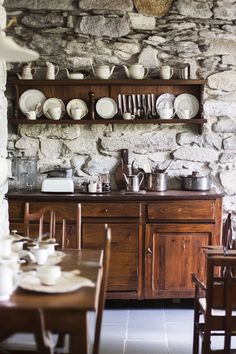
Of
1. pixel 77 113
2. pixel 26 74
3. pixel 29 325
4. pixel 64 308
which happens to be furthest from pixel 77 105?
pixel 29 325

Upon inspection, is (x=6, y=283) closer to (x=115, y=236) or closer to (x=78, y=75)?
(x=115, y=236)

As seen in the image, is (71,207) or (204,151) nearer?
(71,207)

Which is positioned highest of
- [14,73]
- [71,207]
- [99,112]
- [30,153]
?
[14,73]

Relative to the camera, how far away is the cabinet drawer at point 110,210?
13.1 feet

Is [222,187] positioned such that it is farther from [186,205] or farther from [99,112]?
[99,112]

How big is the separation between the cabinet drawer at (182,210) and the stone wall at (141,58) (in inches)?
21.3

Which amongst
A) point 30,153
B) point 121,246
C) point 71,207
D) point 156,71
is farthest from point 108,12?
point 121,246

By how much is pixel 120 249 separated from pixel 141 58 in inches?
66.3

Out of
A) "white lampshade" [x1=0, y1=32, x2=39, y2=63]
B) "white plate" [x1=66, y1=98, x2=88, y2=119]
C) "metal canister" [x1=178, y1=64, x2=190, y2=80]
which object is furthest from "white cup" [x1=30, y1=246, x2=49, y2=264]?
"metal canister" [x1=178, y1=64, x2=190, y2=80]

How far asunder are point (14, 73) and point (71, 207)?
134 centimetres

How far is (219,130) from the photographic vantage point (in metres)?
4.50

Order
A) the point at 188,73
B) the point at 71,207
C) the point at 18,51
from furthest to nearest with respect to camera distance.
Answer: the point at 188,73
the point at 71,207
the point at 18,51

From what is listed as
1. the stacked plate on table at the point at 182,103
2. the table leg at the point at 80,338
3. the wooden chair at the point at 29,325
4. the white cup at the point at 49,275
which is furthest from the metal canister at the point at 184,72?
the wooden chair at the point at 29,325

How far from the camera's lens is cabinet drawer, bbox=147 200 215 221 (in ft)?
13.1
